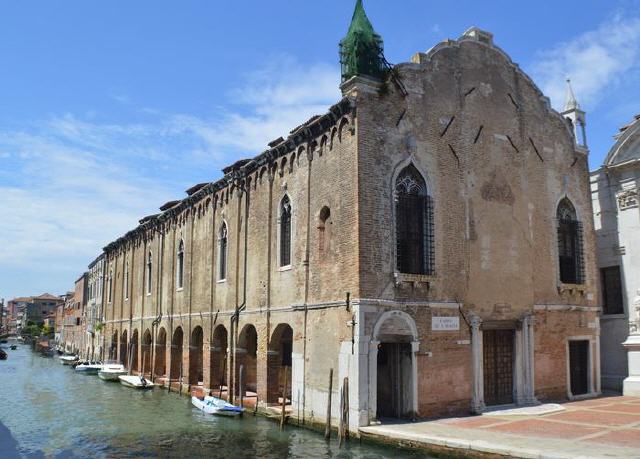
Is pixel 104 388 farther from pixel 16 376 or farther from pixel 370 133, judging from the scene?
pixel 370 133

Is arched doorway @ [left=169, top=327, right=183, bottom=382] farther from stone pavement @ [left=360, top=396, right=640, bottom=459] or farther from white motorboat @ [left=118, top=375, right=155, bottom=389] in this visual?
stone pavement @ [left=360, top=396, right=640, bottom=459]

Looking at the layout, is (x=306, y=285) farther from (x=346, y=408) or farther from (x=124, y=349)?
(x=124, y=349)

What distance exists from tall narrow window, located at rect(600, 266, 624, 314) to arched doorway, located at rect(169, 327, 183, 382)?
739 inches

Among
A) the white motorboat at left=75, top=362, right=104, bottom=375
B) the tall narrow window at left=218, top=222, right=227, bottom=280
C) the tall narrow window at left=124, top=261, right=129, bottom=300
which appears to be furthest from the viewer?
the white motorboat at left=75, top=362, right=104, bottom=375

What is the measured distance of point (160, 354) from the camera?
33.0m

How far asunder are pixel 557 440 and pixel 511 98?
11516mm

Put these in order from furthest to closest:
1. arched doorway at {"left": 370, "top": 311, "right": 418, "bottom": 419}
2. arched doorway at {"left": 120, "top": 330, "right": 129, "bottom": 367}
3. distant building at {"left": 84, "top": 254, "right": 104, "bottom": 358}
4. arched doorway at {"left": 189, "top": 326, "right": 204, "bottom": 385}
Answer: distant building at {"left": 84, "top": 254, "right": 104, "bottom": 358}, arched doorway at {"left": 120, "top": 330, "right": 129, "bottom": 367}, arched doorway at {"left": 189, "top": 326, "right": 204, "bottom": 385}, arched doorway at {"left": 370, "top": 311, "right": 418, "bottom": 419}

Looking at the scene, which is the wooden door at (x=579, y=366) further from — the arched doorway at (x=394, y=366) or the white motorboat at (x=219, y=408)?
the white motorboat at (x=219, y=408)

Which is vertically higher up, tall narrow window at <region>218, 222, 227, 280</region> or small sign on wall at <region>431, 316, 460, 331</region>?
tall narrow window at <region>218, 222, 227, 280</region>

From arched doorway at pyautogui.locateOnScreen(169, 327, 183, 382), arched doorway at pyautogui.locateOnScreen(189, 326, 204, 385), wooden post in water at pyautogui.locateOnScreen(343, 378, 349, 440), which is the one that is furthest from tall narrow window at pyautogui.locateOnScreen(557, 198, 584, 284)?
arched doorway at pyautogui.locateOnScreen(169, 327, 183, 382)

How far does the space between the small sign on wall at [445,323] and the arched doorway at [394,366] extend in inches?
30.0

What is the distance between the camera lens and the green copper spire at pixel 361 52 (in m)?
17.1

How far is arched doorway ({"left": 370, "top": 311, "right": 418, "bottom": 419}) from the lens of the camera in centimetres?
1611

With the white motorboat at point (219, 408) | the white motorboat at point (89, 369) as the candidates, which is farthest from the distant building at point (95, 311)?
the white motorboat at point (219, 408)
